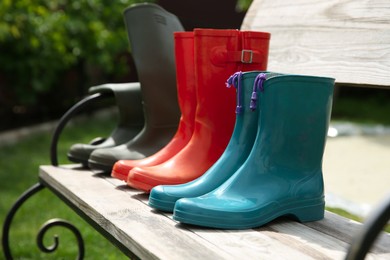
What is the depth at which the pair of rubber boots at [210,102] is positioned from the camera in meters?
1.38

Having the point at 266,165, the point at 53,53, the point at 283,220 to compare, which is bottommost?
the point at 53,53

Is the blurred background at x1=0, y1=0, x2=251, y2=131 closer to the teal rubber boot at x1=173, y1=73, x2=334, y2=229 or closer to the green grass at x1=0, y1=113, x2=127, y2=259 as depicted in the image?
the green grass at x1=0, y1=113, x2=127, y2=259

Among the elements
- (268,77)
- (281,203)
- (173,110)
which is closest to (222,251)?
(281,203)

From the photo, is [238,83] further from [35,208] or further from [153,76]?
[35,208]

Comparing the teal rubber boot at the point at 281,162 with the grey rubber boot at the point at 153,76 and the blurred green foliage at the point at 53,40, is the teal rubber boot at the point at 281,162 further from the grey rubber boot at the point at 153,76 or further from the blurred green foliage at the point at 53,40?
the blurred green foliage at the point at 53,40

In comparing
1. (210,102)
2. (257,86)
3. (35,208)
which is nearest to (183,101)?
(210,102)

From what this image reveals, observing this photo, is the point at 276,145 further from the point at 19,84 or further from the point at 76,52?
the point at 76,52

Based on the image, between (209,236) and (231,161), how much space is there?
0.76 feet

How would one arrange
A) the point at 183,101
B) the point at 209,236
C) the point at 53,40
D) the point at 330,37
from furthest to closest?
1. the point at 53,40
2. the point at 330,37
3. the point at 183,101
4. the point at 209,236

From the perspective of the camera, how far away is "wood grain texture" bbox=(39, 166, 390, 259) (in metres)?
0.99

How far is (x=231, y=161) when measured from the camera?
50.2 inches

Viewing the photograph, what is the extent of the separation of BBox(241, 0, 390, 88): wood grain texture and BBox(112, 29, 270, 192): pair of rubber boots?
294 millimetres

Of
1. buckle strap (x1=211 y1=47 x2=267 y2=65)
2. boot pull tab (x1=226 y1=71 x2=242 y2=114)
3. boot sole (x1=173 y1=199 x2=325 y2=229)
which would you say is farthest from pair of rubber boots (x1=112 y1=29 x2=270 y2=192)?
boot sole (x1=173 y1=199 x2=325 y2=229)

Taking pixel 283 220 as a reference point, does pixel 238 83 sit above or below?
above
